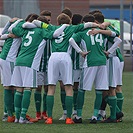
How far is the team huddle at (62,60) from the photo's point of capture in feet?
A: 40.4

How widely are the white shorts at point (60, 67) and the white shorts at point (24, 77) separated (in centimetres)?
26

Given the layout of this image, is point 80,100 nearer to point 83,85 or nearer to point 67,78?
point 83,85

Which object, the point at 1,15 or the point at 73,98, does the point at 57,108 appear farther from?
the point at 1,15

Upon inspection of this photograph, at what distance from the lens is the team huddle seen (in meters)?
12.3

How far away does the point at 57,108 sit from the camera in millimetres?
15008

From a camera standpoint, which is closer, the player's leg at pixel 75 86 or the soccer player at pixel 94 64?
the soccer player at pixel 94 64

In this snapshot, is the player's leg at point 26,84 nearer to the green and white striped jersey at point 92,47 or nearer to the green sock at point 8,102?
the green sock at point 8,102

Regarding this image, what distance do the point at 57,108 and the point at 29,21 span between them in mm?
2824

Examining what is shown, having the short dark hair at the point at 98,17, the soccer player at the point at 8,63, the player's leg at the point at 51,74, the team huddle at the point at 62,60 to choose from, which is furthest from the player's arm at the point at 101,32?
the soccer player at the point at 8,63

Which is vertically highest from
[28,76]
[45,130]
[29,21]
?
[29,21]

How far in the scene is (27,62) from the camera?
484 inches

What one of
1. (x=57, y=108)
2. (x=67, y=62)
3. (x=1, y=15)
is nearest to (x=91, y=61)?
(x=67, y=62)

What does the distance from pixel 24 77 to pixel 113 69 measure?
1.52 metres

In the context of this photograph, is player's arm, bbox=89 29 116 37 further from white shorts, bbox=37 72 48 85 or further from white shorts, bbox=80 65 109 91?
white shorts, bbox=37 72 48 85
